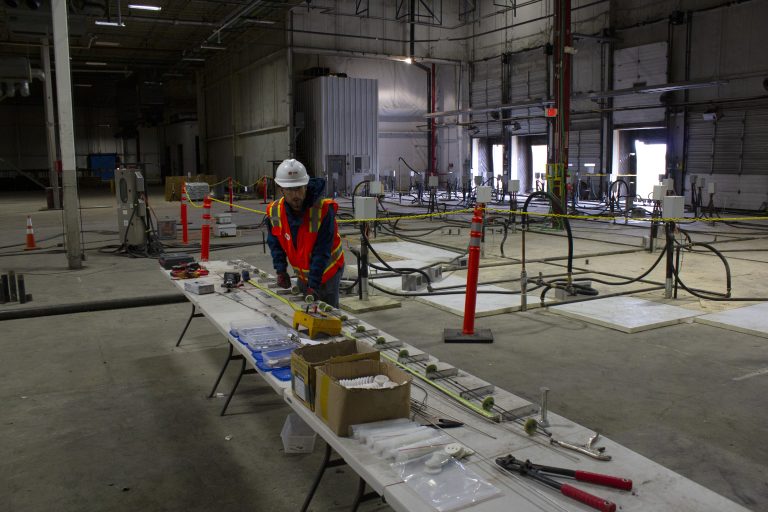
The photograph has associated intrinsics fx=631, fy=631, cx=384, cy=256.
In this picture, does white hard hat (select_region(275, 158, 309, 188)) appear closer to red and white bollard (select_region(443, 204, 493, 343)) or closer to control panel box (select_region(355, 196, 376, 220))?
A: red and white bollard (select_region(443, 204, 493, 343))

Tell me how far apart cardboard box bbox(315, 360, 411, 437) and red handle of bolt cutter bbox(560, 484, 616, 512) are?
→ 73cm

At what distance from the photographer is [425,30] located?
29234 mm

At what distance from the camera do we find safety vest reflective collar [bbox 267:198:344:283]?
4.94m

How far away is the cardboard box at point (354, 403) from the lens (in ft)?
8.05

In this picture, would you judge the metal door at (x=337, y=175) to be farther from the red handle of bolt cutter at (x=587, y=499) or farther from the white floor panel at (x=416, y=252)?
the red handle of bolt cutter at (x=587, y=499)

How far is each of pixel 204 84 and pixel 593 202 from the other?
2513 cm

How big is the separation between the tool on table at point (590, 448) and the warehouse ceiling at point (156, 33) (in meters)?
15.6

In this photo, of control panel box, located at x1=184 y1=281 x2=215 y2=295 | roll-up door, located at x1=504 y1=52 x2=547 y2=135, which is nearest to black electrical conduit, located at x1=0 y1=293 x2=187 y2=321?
control panel box, located at x1=184 y1=281 x2=215 y2=295

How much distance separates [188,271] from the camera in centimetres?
571

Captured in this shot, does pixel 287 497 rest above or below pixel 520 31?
below

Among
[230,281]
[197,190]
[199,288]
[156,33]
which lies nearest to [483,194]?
[230,281]

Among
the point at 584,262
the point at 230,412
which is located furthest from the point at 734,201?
the point at 230,412

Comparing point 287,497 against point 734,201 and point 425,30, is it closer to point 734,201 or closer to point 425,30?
point 734,201

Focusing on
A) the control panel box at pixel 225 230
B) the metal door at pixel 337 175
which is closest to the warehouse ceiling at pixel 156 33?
the control panel box at pixel 225 230
